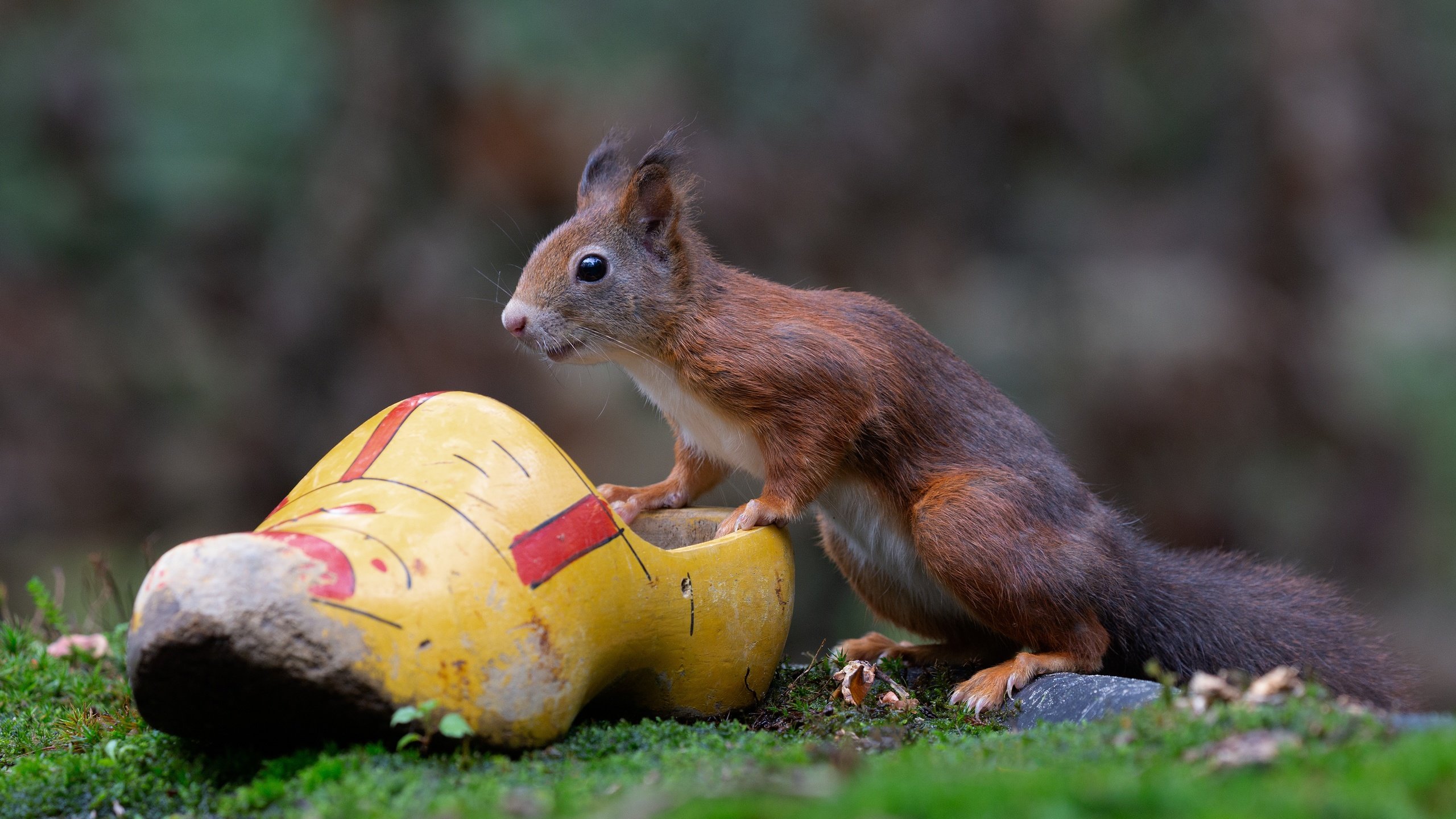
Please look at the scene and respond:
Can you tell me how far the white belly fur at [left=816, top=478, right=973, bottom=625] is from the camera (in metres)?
5.09

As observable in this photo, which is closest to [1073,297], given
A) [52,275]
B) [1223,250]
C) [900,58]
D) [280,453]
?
[1223,250]

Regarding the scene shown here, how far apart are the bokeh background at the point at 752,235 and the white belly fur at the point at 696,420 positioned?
5.28 metres

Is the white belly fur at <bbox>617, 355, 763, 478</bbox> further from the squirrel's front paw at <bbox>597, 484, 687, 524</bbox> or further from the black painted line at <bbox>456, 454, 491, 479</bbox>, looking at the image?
the black painted line at <bbox>456, 454, 491, 479</bbox>

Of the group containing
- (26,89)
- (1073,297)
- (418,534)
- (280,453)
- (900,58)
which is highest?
(900,58)

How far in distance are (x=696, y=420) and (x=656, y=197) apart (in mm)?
1055

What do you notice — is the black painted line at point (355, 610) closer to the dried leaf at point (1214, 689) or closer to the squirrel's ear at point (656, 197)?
the dried leaf at point (1214, 689)

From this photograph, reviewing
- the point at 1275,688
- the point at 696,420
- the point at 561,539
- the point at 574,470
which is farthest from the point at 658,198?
the point at 1275,688

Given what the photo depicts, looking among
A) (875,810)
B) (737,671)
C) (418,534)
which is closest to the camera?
(875,810)

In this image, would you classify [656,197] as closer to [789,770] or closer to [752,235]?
[789,770]

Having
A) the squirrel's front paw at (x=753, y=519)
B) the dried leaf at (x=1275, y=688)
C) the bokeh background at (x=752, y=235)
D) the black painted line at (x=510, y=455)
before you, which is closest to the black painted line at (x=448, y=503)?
the black painted line at (x=510, y=455)

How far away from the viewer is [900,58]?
12.0 meters

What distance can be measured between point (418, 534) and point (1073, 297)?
9100 mm

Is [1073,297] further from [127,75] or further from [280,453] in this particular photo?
[127,75]

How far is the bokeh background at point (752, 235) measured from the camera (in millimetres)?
11023
